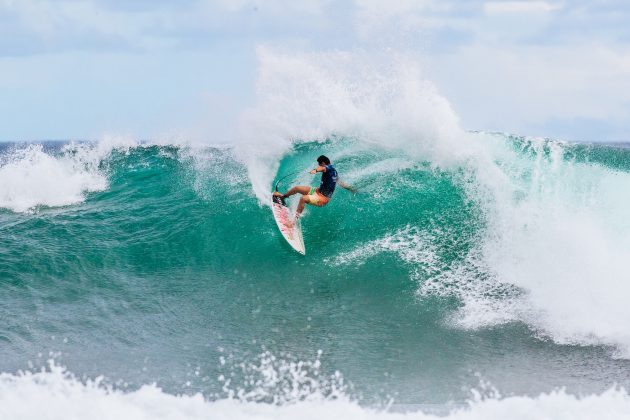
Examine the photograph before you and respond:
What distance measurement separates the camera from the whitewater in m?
6.08

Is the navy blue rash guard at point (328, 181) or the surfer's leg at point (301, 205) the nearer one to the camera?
the navy blue rash guard at point (328, 181)

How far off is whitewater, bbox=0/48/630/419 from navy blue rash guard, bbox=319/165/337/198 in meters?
0.85

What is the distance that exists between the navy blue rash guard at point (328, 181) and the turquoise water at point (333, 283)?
84 centimetres

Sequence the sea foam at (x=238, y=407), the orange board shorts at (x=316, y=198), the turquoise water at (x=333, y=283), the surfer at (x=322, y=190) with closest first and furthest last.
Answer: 1. the sea foam at (x=238, y=407)
2. the turquoise water at (x=333, y=283)
3. the surfer at (x=322, y=190)
4. the orange board shorts at (x=316, y=198)

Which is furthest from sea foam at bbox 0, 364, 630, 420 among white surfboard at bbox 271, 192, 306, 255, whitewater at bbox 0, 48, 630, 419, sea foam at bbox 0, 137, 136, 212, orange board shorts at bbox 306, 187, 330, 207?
sea foam at bbox 0, 137, 136, 212

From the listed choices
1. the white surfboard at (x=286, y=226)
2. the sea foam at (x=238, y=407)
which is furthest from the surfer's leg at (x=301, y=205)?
the sea foam at (x=238, y=407)

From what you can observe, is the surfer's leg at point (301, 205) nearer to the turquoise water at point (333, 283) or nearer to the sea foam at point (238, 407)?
the turquoise water at point (333, 283)

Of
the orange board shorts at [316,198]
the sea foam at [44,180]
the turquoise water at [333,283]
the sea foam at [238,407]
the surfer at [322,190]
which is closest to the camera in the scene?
the sea foam at [238,407]

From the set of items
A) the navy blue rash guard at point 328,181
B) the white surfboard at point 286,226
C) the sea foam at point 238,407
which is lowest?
the sea foam at point 238,407

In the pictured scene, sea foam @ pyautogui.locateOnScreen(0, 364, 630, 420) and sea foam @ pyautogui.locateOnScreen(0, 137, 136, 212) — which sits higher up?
sea foam @ pyautogui.locateOnScreen(0, 137, 136, 212)

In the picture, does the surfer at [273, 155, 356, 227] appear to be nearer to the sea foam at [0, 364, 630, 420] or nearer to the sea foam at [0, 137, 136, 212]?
the sea foam at [0, 364, 630, 420]

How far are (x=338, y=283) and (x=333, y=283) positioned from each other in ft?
0.27

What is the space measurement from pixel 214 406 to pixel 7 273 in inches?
250

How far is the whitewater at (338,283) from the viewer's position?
20.0ft
